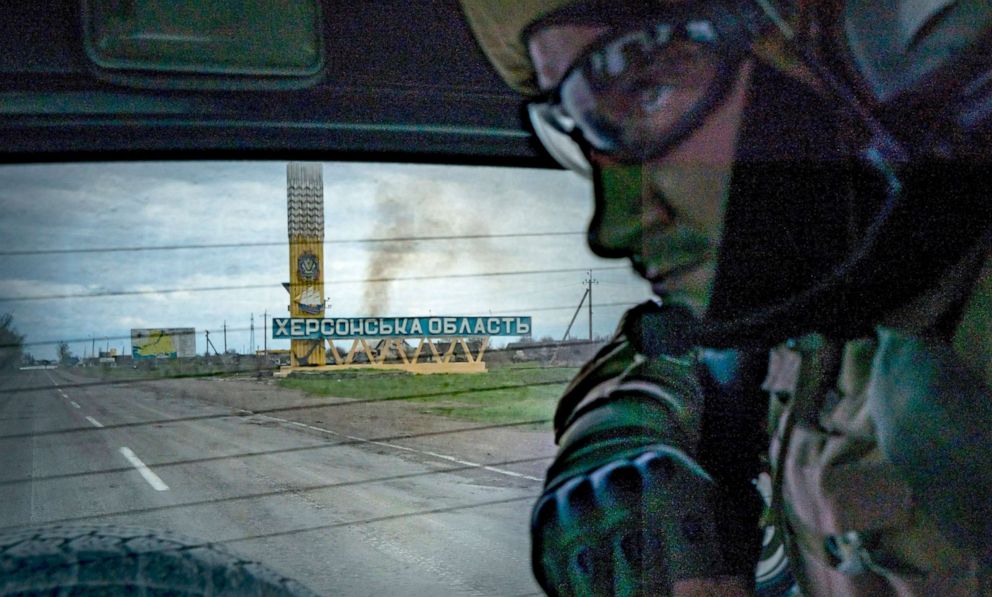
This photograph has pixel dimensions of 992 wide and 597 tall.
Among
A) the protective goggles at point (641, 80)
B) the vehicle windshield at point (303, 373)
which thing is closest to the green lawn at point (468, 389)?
the vehicle windshield at point (303, 373)

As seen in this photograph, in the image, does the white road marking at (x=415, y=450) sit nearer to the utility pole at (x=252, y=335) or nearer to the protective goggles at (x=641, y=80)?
the utility pole at (x=252, y=335)

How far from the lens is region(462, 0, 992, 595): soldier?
1815 millimetres

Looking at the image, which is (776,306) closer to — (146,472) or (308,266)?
(308,266)

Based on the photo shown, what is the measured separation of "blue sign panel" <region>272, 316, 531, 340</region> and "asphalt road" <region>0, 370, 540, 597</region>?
15cm

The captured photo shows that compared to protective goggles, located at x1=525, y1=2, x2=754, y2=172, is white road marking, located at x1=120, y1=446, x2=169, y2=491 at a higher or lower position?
lower

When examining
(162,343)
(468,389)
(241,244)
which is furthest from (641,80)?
(162,343)

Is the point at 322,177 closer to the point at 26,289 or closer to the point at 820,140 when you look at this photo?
the point at 26,289

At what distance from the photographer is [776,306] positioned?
188cm

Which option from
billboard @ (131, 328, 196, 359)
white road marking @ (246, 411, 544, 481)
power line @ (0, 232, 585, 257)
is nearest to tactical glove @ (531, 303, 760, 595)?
white road marking @ (246, 411, 544, 481)

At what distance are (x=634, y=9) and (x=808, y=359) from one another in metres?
0.73

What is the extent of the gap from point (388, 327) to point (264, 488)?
0.32 meters

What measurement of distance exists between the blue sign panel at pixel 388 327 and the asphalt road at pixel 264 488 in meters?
0.15

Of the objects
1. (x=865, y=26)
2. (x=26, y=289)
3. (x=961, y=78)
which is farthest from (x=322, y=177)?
(x=961, y=78)

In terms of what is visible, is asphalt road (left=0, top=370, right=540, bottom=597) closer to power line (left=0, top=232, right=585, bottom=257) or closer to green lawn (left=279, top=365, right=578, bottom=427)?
green lawn (left=279, top=365, right=578, bottom=427)
